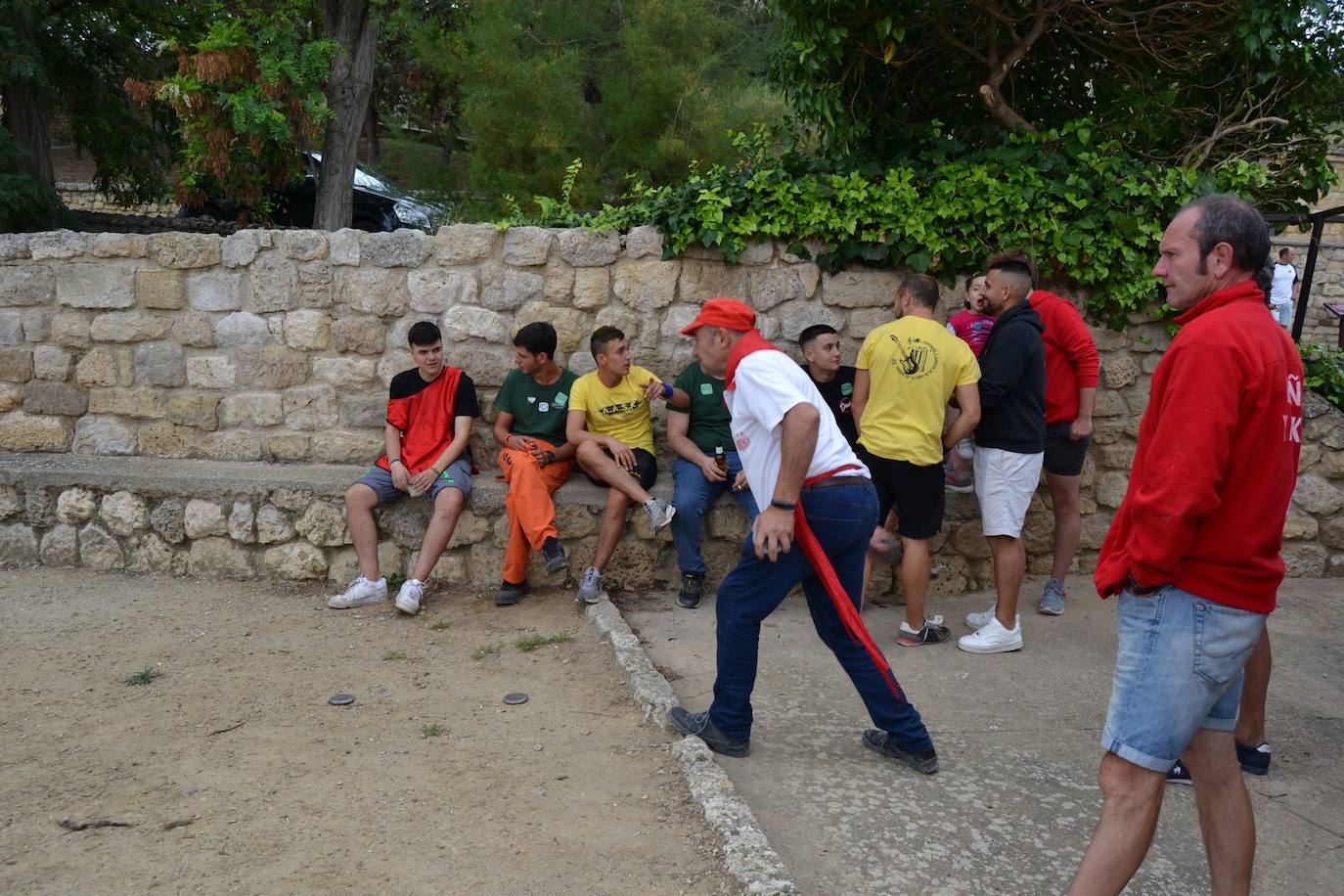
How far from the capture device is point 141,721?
4078 millimetres

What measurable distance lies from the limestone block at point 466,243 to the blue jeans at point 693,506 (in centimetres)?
168

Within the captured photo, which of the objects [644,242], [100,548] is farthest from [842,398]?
[100,548]

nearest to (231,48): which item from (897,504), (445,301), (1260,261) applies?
(445,301)

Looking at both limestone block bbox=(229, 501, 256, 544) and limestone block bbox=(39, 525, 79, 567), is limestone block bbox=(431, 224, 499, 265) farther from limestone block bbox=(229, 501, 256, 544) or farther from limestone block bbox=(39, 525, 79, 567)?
A: limestone block bbox=(39, 525, 79, 567)

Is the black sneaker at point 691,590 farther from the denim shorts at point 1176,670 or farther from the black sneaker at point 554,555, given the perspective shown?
the denim shorts at point 1176,670

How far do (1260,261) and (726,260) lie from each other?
3.63 m

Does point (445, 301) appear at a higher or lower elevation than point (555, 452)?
higher

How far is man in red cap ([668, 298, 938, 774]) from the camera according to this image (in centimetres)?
332

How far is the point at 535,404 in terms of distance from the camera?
574 centimetres

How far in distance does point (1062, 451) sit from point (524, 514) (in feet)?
8.89

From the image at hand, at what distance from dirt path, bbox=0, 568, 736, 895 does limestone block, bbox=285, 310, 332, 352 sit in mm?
1510

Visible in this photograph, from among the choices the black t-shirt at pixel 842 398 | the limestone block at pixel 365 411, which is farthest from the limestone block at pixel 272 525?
the black t-shirt at pixel 842 398

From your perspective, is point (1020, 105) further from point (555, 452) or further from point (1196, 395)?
point (1196, 395)

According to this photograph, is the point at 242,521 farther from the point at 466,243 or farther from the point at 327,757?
the point at 327,757
